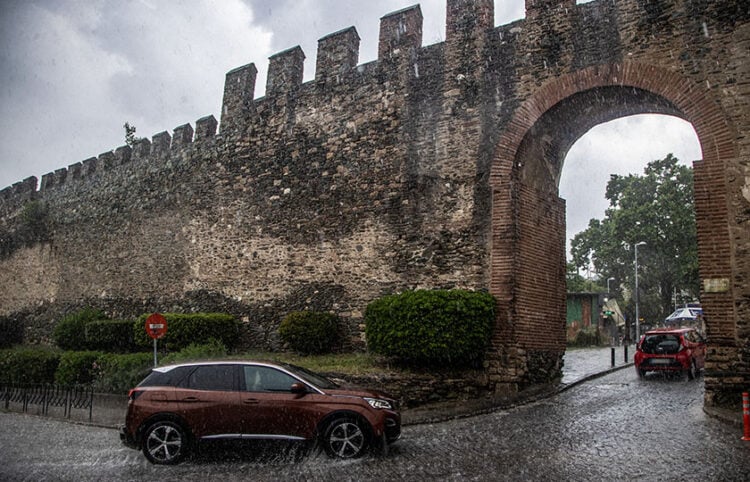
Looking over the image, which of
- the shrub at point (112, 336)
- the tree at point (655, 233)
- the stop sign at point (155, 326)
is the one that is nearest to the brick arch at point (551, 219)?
the stop sign at point (155, 326)

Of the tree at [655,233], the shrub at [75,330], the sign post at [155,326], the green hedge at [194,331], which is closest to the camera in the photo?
the sign post at [155,326]

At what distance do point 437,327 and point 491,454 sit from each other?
13.1ft

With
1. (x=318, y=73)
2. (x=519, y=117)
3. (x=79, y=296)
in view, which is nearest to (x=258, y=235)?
(x=318, y=73)

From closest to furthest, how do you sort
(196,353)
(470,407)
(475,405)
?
(470,407) < (475,405) < (196,353)

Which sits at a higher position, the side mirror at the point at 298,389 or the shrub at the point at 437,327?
the shrub at the point at 437,327

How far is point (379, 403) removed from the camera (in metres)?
6.97

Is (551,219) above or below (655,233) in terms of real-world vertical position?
below

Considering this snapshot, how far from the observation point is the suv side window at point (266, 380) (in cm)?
693

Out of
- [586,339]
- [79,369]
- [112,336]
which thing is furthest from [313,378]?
[586,339]

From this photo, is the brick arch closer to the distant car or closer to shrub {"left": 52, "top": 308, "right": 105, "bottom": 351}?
the distant car

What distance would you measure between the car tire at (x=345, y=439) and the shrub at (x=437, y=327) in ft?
12.6

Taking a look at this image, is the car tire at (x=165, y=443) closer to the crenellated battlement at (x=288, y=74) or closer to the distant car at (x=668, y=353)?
the crenellated battlement at (x=288, y=74)

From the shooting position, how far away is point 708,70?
32.2ft

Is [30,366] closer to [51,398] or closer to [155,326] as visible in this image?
[51,398]
